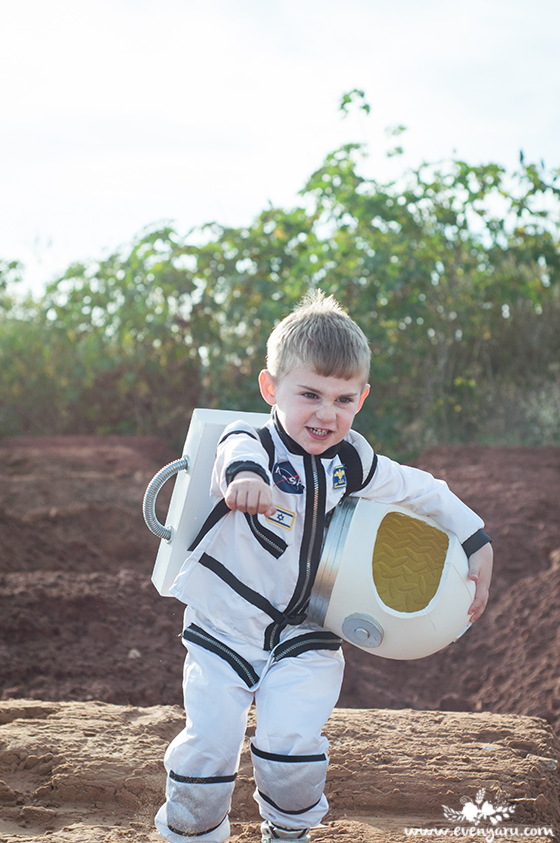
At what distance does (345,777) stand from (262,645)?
788mm

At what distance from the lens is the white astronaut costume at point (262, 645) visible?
6.61 feet

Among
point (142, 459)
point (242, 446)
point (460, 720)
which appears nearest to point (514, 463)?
point (142, 459)

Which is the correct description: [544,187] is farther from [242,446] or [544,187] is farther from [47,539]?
[242,446]

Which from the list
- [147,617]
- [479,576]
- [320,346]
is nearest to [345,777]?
[479,576]

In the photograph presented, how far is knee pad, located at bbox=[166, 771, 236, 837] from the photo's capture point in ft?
6.56

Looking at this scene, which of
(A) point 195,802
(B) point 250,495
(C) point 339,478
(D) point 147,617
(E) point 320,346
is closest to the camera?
(B) point 250,495

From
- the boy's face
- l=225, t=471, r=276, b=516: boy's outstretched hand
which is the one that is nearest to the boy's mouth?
the boy's face

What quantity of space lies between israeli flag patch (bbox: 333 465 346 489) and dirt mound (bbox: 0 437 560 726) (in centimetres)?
185

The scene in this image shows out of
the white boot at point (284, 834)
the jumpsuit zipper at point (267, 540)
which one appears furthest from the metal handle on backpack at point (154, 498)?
the white boot at point (284, 834)

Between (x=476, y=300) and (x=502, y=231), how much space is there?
2.57ft

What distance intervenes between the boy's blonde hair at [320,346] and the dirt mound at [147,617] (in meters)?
2.06

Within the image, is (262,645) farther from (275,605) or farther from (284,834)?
(284,834)

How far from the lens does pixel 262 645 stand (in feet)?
6.96

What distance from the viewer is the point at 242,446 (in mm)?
2070
